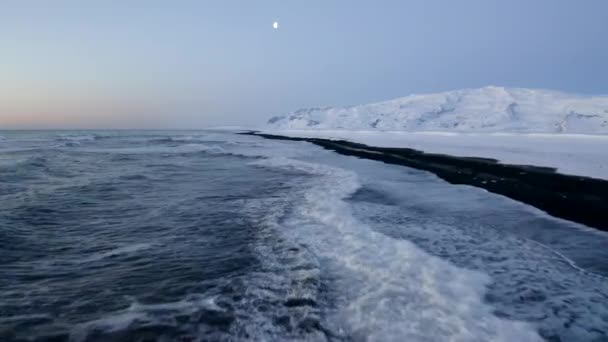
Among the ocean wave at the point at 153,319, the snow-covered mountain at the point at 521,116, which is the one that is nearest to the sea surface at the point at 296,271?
the ocean wave at the point at 153,319

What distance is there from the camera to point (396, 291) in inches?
218

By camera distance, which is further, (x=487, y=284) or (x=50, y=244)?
(x=50, y=244)

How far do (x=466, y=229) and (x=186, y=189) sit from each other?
10.3 meters

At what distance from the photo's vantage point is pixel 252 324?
446 centimetres

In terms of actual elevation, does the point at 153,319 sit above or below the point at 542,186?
below

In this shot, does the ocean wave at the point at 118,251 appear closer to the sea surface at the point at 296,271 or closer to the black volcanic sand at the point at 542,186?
the sea surface at the point at 296,271

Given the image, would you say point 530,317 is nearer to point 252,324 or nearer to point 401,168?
point 252,324

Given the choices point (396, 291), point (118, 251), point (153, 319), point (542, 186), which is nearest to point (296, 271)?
point (396, 291)

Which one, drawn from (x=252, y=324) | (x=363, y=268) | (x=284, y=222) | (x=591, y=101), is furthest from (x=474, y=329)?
(x=591, y=101)

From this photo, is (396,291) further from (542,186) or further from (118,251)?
(542,186)

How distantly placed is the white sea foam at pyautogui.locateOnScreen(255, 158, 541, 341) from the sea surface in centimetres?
2

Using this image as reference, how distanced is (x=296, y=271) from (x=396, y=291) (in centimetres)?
161

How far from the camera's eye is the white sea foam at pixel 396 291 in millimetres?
4391

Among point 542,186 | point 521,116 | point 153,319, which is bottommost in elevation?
point 153,319
